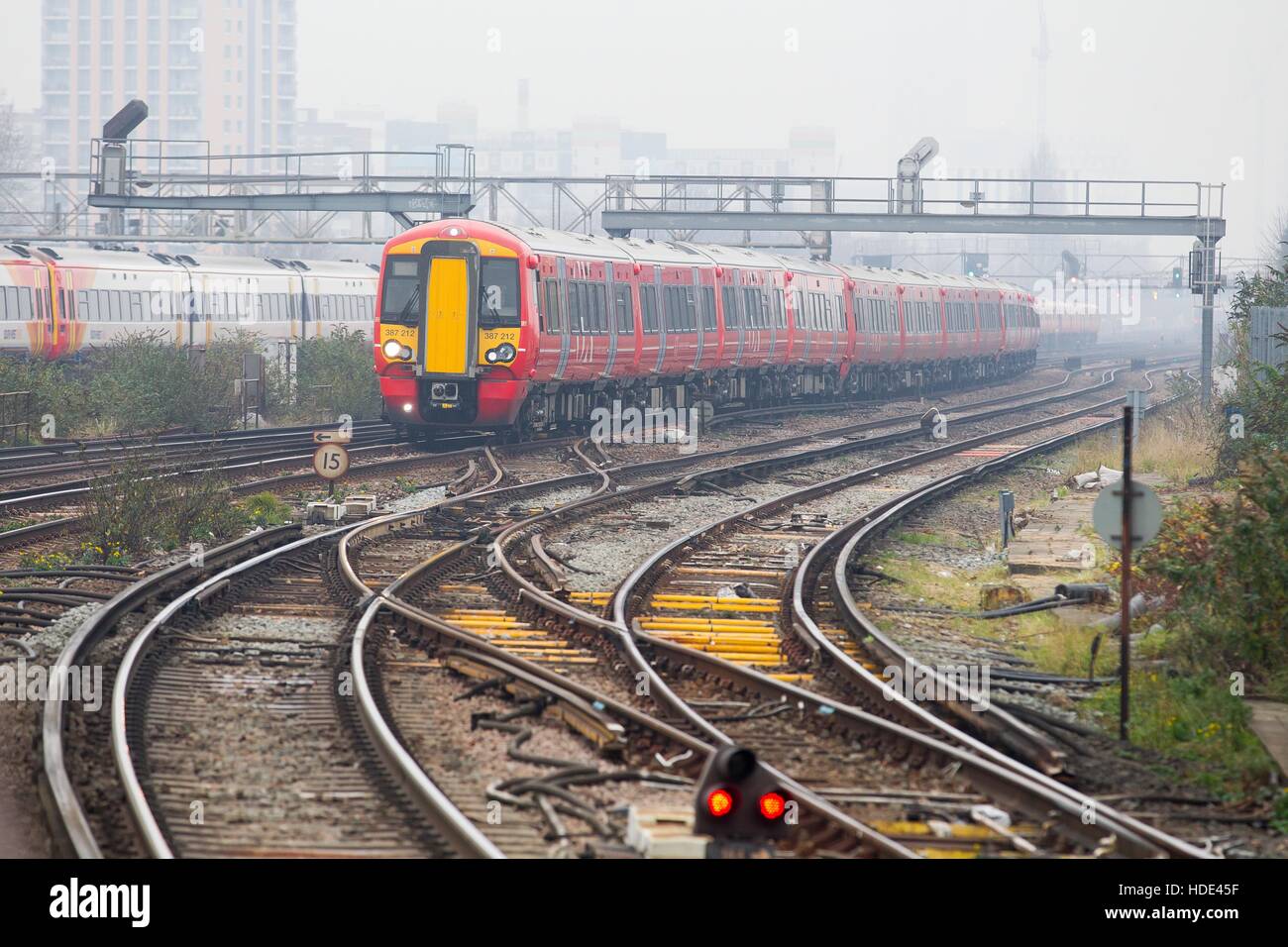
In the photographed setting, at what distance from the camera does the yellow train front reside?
22656mm

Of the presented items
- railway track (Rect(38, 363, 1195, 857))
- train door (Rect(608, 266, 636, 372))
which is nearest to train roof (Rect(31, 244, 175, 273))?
train door (Rect(608, 266, 636, 372))

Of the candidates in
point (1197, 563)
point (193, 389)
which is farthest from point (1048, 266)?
point (1197, 563)

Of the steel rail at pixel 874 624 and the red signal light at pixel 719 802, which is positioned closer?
the red signal light at pixel 719 802

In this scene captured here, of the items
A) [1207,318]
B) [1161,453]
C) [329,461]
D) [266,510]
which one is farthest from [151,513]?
[1207,318]

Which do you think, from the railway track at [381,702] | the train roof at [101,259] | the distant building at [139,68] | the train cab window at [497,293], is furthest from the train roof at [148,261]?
the distant building at [139,68]

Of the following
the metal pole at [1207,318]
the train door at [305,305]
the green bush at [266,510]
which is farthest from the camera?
the train door at [305,305]

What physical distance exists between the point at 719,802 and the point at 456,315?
17060 millimetres

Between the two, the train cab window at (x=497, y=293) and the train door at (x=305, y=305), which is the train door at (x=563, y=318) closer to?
the train cab window at (x=497, y=293)

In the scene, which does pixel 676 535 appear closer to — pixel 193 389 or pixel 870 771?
pixel 870 771

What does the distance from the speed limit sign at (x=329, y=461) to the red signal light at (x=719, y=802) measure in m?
12.0

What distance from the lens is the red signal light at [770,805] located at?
20.6 ft

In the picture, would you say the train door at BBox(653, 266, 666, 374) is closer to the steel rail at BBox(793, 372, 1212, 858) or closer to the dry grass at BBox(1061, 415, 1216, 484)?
the dry grass at BBox(1061, 415, 1216, 484)

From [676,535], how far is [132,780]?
9.72 metres

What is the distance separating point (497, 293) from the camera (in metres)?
22.7
